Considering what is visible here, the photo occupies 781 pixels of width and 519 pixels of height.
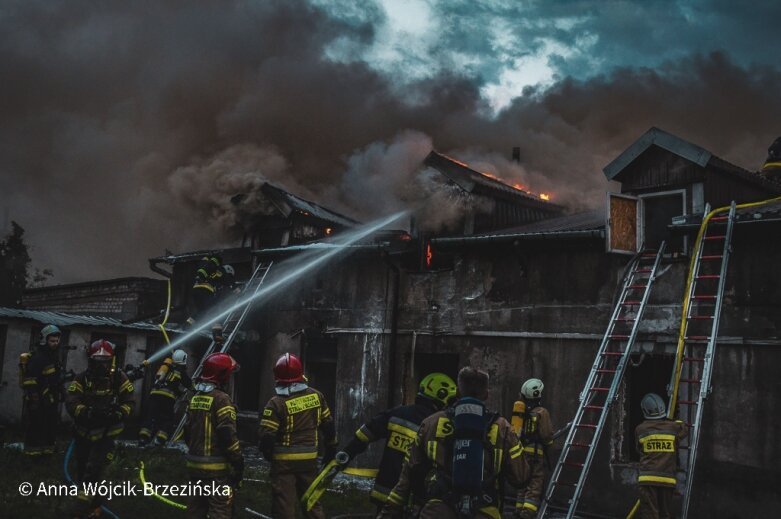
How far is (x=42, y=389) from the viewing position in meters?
9.83

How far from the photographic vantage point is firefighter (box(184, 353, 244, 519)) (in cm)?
597

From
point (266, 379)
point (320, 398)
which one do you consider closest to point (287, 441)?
point (320, 398)

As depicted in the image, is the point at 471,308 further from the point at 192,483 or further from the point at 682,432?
the point at 192,483

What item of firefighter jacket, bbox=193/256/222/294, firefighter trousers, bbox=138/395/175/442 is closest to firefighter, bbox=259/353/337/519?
firefighter trousers, bbox=138/395/175/442

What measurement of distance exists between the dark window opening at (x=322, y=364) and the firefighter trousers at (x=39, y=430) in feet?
17.6

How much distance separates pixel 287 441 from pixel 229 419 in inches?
23.2

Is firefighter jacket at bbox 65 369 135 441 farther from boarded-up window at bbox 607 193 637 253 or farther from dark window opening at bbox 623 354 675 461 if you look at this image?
dark window opening at bbox 623 354 675 461

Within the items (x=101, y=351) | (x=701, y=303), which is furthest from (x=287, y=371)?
(x=701, y=303)

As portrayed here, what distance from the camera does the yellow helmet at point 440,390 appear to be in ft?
18.7

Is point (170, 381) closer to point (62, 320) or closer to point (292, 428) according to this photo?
point (62, 320)

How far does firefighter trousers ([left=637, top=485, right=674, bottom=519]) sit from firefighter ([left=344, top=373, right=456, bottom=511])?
9.18 ft

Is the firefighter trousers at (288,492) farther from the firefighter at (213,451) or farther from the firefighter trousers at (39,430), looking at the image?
the firefighter trousers at (39,430)

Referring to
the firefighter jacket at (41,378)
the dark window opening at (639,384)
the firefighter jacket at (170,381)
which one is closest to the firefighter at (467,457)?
the dark window opening at (639,384)

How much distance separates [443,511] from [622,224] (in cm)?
674
